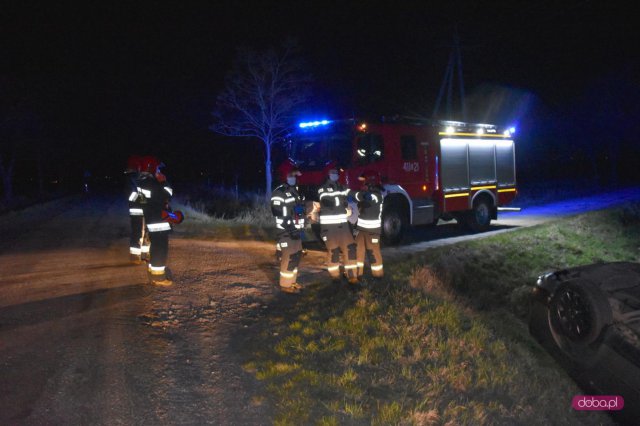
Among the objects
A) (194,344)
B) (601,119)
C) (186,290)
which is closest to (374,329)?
(194,344)

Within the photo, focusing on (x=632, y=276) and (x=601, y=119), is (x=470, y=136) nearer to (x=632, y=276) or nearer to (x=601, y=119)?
(x=632, y=276)

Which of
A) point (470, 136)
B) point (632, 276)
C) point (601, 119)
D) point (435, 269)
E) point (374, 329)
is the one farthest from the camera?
point (601, 119)

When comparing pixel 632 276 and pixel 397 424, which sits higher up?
→ pixel 632 276

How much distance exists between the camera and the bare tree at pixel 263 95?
62.7 feet

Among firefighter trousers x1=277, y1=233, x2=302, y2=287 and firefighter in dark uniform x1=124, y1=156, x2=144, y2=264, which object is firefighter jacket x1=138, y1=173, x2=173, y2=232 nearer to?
firefighter in dark uniform x1=124, y1=156, x2=144, y2=264

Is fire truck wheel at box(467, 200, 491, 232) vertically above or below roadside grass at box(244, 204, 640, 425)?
above

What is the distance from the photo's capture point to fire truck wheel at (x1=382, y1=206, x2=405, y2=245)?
10.9 metres

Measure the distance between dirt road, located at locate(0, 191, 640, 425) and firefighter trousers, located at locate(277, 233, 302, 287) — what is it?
263 millimetres

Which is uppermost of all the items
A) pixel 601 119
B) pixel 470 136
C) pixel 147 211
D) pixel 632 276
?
pixel 601 119

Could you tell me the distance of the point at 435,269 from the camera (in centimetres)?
895

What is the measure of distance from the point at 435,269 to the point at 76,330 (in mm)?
5876

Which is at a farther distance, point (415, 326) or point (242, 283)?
point (242, 283)

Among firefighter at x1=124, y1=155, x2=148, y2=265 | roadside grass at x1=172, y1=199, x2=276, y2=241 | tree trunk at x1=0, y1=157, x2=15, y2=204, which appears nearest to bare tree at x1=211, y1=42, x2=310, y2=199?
roadside grass at x1=172, y1=199, x2=276, y2=241

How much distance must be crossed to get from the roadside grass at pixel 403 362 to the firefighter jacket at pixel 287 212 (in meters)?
0.92
